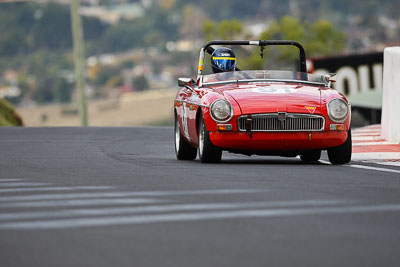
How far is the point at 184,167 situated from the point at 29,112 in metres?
156

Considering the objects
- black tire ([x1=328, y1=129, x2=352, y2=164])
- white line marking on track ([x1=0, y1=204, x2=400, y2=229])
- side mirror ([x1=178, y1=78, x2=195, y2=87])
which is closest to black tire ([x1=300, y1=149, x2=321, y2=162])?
black tire ([x1=328, y1=129, x2=352, y2=164])

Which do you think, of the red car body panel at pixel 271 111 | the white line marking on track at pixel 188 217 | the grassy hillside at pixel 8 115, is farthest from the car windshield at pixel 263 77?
the grassy hillside at pixel 8 115

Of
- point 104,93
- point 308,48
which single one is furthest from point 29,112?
point 308,48

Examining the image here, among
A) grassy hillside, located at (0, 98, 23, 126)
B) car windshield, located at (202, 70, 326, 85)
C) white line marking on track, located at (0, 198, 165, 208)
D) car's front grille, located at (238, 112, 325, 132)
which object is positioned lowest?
grassy hillside, located at (0, 98, 23, 126)

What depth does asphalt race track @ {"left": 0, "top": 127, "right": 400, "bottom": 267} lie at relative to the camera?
5766mm

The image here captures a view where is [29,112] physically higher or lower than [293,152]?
lower

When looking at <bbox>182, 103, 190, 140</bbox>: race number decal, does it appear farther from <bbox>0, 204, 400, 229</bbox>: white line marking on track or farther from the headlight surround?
<bbox>0, 204, 400, 229</bbox>: white line marking on track

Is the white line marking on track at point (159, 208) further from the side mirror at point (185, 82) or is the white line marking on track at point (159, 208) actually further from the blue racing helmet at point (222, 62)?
the blue racing helmet at point (222, 62)

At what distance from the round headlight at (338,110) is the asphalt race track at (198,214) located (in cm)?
A: 52

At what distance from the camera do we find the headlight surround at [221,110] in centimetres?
1162

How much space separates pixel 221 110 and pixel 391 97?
5.75 metres

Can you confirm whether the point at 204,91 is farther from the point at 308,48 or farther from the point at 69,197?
the point at 308,48

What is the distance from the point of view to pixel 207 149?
11812 mm

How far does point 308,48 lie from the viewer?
127 meters
